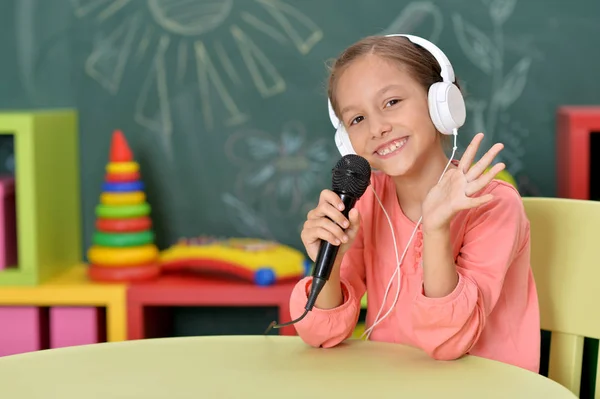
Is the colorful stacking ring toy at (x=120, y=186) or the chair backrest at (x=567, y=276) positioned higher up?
the colorful stacking ring toy at (x=120, y=186)

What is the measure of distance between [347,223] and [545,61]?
4.60 ft

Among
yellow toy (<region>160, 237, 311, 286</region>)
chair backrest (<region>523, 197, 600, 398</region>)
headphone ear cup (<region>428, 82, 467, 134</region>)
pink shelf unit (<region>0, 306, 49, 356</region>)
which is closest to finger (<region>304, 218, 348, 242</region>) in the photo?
headphone ear cup (<region>428, 82, 467, 134</region>)

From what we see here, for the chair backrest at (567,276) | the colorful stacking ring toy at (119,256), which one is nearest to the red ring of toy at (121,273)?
the colorful stacking ring toy at (119,256)

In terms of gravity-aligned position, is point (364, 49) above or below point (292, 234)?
above

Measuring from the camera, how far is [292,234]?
258cm

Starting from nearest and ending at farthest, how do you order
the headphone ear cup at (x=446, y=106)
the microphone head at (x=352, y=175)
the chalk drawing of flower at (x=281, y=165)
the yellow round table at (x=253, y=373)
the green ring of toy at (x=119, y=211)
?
the yellow round table at (x=253, y=373) < the microphone head at (x=352, y=175) < the headphone ear cup at (x=446, y=106) < the green ring of toy at (x=119, y=211) < the chalk drawing of flower at (x=281, y=165)

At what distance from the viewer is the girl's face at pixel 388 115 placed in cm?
144

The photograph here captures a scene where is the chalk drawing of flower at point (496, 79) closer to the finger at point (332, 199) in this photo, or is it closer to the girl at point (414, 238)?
the girl at point (414, 238)

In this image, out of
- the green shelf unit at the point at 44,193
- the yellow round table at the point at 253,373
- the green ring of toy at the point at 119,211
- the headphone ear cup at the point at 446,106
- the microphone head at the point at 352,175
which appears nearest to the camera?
the yellow round table at the point at 253,373

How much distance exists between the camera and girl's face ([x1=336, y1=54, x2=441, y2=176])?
1.44m

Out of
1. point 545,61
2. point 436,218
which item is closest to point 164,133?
point 545,61

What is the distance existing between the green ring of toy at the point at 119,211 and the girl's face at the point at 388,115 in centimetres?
106

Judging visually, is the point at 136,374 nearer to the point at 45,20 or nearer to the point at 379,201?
the point at 379,201

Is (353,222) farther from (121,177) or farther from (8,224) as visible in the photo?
(8,224)
